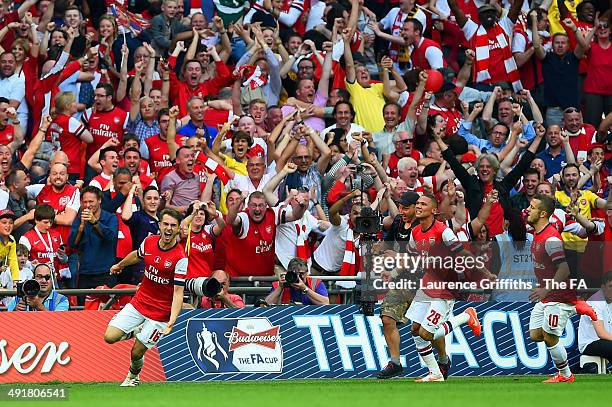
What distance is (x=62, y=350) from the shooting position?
16734mm

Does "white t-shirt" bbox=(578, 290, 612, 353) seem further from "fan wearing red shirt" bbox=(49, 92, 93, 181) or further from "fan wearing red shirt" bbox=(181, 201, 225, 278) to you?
"fan wearing red shirt" bbox=(49, 92, 93, 181)

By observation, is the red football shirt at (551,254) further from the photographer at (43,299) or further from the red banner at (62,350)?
the photographer at (43,299)

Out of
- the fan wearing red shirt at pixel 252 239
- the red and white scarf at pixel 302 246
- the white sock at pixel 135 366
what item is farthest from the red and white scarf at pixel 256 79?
the white sock at pixel 135 366

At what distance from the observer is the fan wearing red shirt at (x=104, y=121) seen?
2041 centimetres

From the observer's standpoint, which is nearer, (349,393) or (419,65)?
(349,393)

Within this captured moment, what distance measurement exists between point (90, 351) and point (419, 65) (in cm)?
923

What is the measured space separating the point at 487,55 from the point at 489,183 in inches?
186

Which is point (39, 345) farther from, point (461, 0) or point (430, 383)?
point (461, 0)

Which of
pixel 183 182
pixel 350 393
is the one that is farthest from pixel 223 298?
Answer: pixel 350 393

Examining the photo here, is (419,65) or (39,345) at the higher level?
(419,65)

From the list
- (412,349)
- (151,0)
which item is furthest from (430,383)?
(151,0)

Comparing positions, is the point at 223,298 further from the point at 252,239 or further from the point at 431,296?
the point at 431,296

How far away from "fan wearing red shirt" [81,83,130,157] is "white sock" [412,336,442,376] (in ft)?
21.3

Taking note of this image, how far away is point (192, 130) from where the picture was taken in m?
20.6
